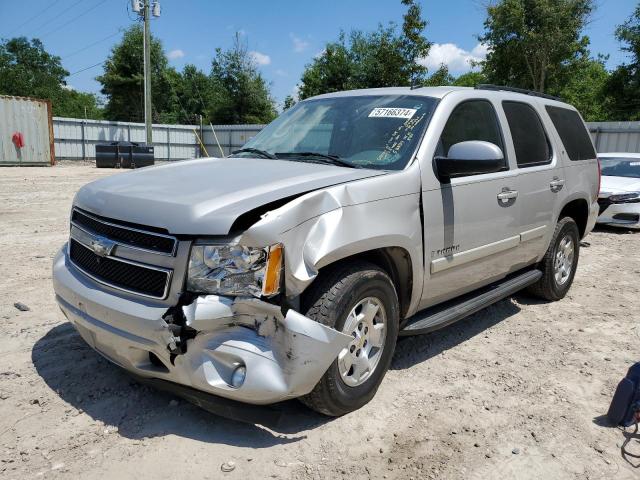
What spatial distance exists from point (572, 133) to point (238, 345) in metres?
4.33

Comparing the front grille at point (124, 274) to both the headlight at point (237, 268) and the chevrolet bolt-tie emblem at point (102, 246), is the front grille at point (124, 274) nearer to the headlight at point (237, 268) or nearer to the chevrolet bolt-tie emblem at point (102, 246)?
the chevrolet bolt-tie emblem at point (102, 246)

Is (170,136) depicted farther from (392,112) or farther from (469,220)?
(469,220)

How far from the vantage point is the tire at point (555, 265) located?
5003 millimetres

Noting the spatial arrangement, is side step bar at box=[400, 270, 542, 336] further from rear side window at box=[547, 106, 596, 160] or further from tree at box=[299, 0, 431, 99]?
tree at box=[299, 0, 431, 99]

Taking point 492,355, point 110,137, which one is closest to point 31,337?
point 492,355

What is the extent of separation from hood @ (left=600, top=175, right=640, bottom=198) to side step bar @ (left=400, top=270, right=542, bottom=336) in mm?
6582

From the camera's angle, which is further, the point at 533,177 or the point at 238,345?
the point at 533,177

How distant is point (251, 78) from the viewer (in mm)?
40969

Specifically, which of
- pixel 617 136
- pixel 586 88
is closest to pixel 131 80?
pixel 617 136

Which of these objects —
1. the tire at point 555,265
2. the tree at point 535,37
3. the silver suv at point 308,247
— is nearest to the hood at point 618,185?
the tire at point 555,265

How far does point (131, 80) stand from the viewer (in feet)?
139

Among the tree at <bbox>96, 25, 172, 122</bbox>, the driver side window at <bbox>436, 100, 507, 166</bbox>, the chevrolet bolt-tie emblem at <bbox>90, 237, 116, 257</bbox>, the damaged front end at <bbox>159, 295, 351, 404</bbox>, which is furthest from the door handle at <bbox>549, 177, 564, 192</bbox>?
the tree at <bbox>96, 25, 172, 122</bbox>

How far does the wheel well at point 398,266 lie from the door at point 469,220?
145mm

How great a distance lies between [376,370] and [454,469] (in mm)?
697
